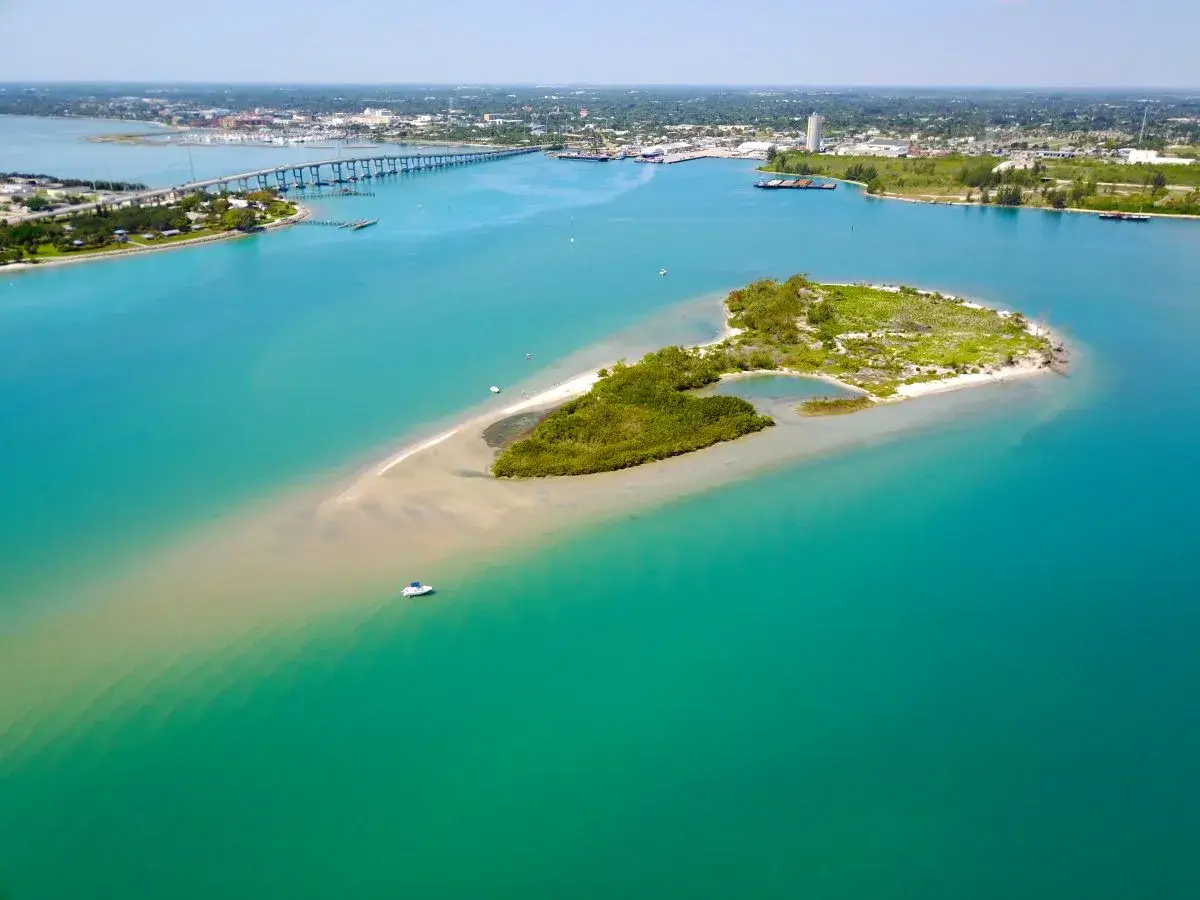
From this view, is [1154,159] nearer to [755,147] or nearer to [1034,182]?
[1034,182]

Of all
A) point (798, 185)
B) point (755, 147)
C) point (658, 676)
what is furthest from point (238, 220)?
point (755, 147)

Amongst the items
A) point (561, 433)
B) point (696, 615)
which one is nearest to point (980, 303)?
point (561, 433)

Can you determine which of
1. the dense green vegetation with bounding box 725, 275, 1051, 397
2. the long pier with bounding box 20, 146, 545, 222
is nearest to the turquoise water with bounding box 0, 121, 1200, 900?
the dense green vegetation with bounding box 725, 275, 1051, 397

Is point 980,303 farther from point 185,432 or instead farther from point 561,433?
point 185,432

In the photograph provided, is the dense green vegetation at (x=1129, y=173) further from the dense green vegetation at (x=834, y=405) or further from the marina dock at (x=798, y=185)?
the dense green vegetation at (x=834, y=405)

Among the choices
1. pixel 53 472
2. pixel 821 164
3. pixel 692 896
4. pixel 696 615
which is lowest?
pixel 692 896

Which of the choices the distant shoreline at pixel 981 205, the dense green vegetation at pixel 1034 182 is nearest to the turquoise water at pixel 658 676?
the distant shoreline at pixel 981 205
